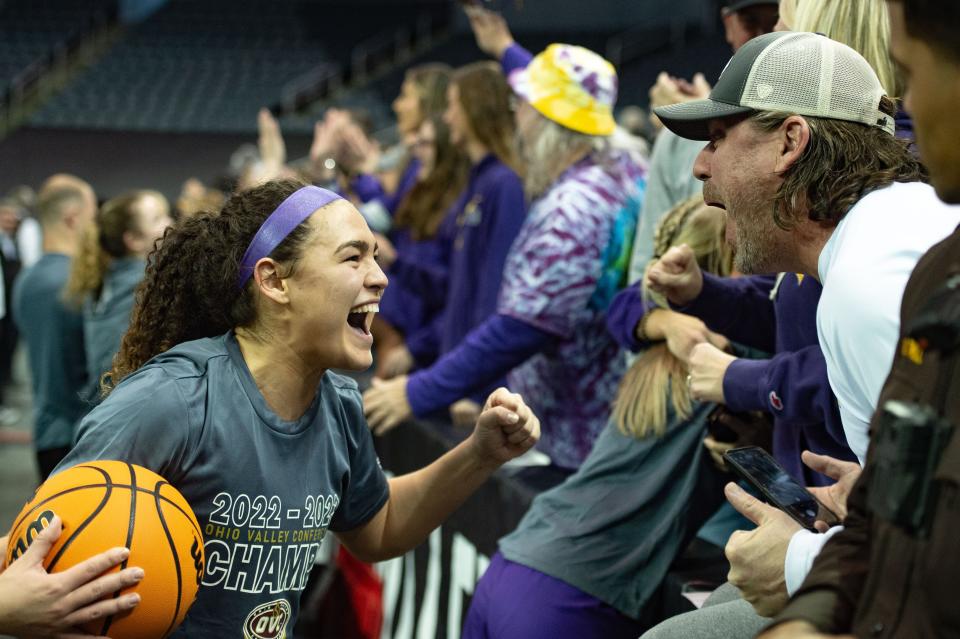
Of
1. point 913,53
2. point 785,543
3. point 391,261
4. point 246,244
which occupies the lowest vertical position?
point 391,261

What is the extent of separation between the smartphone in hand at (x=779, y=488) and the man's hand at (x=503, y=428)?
0.64 metres

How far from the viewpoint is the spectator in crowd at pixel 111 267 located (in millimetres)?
5793

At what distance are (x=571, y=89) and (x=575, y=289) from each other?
840 mm

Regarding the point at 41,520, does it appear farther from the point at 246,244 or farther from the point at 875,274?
the point at 875,274

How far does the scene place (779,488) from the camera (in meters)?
2.10

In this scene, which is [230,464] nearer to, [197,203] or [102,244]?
[102,244]

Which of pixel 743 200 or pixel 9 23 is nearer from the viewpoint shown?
pixel 743 200

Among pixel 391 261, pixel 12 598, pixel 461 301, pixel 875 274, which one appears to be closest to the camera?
pixel 875 274

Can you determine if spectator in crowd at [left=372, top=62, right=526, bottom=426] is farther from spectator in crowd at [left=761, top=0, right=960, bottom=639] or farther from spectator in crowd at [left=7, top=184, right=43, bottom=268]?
spectator in crowd at [left=7, top=184, right=43, bottom=268]

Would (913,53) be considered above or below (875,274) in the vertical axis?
above

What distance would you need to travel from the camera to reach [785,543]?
76.5 inches

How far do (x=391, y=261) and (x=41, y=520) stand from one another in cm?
395

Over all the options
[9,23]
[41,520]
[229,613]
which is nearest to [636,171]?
[229,613]

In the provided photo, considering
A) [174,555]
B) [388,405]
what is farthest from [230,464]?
[388,405]
